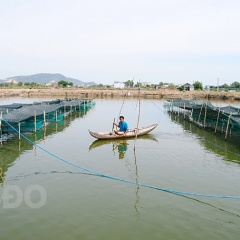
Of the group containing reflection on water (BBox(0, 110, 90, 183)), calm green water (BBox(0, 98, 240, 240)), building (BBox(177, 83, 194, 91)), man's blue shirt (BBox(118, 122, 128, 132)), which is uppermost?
building (BBox(177, 83, 194, 91))

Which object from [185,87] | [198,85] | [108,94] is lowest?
[108,94]

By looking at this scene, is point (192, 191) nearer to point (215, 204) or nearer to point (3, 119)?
point (215, 204)

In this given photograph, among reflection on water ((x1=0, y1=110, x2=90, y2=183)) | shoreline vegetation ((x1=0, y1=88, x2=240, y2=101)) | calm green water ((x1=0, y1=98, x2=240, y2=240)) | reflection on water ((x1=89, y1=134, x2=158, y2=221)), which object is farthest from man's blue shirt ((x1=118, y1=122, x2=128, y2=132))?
shoreline vegetation ((x1=0, y1=88, x2=240, y2=101))

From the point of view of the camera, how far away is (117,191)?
28.5 feet

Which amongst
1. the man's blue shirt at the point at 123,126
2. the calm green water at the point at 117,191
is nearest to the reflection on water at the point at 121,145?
the calm green water at the point at 117,191

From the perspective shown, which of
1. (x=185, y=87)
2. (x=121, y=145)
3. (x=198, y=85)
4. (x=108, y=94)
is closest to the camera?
(x=121, y=145)

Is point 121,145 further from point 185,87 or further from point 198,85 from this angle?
point 198,85

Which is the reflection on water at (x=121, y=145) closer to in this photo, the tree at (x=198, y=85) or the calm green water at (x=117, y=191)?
the calm green water at (x=117, y=191)

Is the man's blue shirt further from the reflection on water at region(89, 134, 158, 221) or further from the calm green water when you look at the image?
the calm green water

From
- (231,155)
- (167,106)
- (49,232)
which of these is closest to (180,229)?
(49,232)

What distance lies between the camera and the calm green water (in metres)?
6.50

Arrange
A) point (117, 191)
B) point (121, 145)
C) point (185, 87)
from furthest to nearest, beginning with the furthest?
point (185, 87)
point (121, 145)
point (117, 191)

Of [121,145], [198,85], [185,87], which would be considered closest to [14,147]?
[121,145]

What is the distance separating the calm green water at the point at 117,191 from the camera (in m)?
6.50
